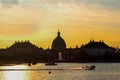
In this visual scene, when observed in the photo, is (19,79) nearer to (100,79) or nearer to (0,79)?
(0,79)

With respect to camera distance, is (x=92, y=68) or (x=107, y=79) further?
(x=92, y=68)

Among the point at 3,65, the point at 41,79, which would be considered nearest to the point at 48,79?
the point at 41,79

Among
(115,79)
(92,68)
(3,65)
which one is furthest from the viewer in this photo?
(3,65)

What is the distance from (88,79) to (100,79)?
252 centimetres

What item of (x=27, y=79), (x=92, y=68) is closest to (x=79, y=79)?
(x=27, y=79)

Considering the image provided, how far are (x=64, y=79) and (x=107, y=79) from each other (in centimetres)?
656

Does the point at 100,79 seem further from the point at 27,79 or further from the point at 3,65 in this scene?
the point at 3,65

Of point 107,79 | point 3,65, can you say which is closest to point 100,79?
point 107,79

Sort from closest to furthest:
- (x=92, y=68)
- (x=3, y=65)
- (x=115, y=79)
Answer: (x=115, y=79), (x=92, y=68), (x=3, y=65)

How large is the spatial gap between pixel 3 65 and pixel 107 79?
305 ft

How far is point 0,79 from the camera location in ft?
332

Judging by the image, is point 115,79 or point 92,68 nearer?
point 115,79

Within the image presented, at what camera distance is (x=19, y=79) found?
102625 millimetres

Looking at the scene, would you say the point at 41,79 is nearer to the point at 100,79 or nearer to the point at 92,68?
the point at 100,79
